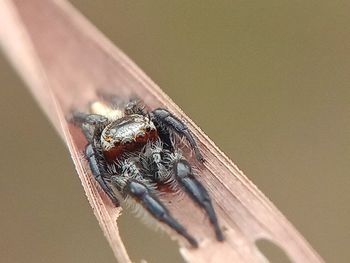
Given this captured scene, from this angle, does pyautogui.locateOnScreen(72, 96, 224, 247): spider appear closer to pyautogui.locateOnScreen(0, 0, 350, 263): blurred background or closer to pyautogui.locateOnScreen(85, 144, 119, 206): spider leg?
pyautogui.locateOnScreen(85, 144, 119, 206): spider leg

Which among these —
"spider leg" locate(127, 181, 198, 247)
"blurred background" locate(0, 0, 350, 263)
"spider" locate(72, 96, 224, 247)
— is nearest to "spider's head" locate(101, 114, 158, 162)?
"spider" locate(72, 96, 224, 247)

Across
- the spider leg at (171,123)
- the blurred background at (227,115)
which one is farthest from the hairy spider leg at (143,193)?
the blurred background at (227,115)

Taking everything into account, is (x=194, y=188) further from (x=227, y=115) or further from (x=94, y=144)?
(x=227, y=115)

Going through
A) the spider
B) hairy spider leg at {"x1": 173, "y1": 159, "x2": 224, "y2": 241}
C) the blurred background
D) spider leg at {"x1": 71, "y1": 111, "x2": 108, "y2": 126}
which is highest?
the blurred background

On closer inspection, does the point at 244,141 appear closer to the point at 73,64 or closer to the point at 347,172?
the point at 347,172

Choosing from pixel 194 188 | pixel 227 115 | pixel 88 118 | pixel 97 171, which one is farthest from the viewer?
pixel 227 115

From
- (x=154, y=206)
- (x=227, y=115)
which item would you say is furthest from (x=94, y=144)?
(x=227, y=115)

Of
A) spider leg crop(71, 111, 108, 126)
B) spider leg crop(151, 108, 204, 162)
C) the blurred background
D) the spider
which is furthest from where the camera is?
the blurred background

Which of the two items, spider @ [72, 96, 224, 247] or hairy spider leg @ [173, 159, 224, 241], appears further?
spider @ [72, 96, 224, 247]

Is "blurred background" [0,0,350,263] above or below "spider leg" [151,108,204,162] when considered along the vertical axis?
above
